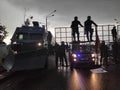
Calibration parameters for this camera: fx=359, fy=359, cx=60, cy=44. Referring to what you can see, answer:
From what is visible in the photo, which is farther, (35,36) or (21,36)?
(21,36)

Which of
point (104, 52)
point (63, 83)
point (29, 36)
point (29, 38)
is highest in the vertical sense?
point (29, 36)

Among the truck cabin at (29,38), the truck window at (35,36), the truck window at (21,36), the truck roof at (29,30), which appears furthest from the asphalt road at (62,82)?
the truck roof at (29,30)

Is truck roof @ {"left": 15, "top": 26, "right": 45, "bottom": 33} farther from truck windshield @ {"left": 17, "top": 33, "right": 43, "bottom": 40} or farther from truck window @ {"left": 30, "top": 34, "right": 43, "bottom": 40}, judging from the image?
truck window @ {"left": 30, "top": 34, "right": 43, "bottom": 40}

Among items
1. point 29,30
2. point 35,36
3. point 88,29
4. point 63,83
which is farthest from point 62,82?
point 88,29

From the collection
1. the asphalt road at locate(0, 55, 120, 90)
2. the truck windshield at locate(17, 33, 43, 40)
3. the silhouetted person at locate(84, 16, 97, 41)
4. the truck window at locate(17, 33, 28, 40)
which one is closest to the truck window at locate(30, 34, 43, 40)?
the truck windshield at locate(17, 33, 43, 40)

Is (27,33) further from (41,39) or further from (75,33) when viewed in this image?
(75,33)

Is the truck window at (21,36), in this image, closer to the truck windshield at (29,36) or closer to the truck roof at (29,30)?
the truck windshield at (29,36)

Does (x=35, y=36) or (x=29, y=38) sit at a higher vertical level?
(x=35, y=36)

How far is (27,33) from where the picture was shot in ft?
92.9

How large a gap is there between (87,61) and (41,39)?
4.23 metres

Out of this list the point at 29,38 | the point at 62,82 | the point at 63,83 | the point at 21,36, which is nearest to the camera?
the point at 63,83

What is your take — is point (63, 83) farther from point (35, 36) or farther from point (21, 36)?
point (21, 36)

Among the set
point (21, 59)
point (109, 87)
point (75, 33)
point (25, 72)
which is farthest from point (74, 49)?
point (109, 87)

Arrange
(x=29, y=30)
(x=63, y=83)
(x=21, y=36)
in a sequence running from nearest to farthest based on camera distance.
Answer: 1. (x=63, y=83)
2. (x=21, y=36)
3. (x=29, y=30)
